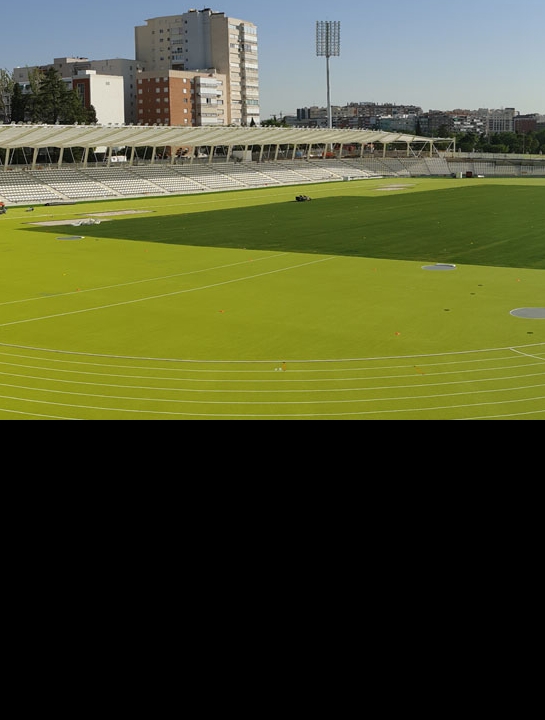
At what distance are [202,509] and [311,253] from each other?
94.2 feet

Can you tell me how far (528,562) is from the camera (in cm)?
253

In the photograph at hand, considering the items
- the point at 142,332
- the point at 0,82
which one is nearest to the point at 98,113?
the point at 0,82

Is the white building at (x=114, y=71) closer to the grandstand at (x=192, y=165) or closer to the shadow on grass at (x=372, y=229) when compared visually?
the grandstand at (x=192, y=165)

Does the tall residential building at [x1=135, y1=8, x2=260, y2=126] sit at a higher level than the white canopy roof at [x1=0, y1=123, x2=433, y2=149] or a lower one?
higher

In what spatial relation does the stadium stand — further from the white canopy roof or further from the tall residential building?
the tall residential building

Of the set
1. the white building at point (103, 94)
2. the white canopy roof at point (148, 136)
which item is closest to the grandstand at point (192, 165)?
the white canopy roof at point (148, 136)

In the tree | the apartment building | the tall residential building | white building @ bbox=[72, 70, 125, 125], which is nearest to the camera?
the tree

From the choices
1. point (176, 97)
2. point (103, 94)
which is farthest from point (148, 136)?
point (176, 97)

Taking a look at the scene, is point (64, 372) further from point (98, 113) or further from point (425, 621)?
point (98, 113)

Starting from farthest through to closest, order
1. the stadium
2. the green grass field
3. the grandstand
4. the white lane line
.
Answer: the grandstand < the white lane line < the stadium < the green grass field

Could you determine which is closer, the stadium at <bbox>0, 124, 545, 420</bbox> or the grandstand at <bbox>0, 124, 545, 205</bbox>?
the stadium at <bbox>0, 124, 545, 420</bbox>

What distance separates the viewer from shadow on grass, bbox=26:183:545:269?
102ft

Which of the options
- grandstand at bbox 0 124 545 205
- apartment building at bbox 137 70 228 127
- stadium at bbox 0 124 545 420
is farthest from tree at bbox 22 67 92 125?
stadium at bbox 0 124 545 420

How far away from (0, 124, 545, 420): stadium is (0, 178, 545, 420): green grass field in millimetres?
61
